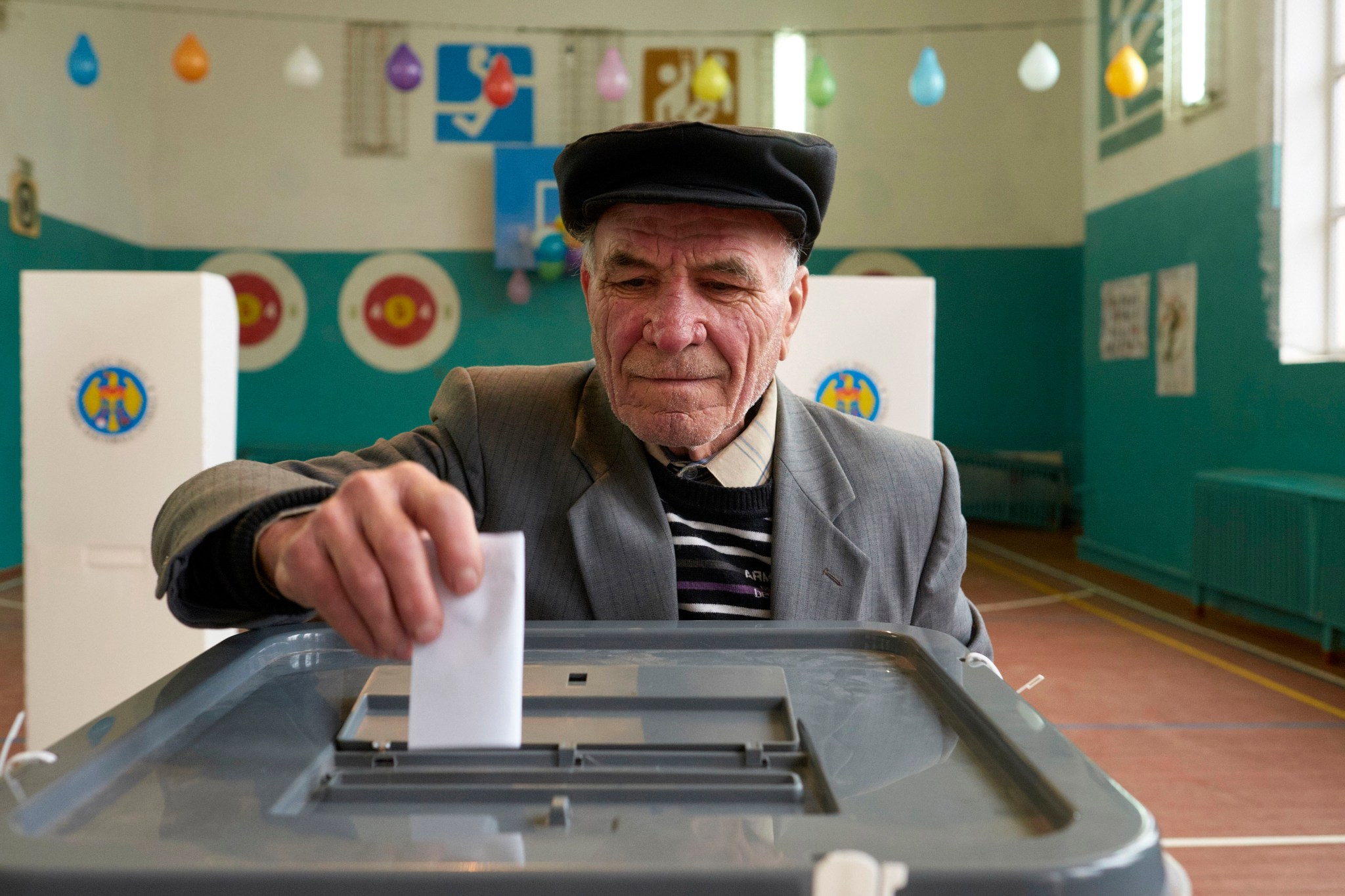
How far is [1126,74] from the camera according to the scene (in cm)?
477

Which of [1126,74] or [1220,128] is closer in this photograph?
[1126,74]

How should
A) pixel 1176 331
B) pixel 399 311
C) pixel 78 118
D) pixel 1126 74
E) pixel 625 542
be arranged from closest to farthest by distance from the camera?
pixel 625 542, pixel 1126 74, pixel 1176 331, pixel 78 118, pixel 399 311

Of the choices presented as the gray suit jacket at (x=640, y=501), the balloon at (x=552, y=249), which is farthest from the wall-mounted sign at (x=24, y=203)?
the gray suit jacket at (x=640, y=501)

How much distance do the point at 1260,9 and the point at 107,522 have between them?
209 inches

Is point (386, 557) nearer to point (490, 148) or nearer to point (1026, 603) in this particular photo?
point (1026, 603)

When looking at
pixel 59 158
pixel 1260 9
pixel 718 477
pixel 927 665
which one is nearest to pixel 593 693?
pixel 927 665

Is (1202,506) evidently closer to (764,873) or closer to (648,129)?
(648,129)

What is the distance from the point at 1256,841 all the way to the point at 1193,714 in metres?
1.15

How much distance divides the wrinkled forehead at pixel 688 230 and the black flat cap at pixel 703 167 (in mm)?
24

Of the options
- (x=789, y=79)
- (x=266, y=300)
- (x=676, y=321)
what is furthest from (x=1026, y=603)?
(x=266, y=300)

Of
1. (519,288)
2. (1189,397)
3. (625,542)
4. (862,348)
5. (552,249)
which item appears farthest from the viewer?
(519,288)

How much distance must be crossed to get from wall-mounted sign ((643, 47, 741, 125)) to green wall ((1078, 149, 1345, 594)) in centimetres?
282

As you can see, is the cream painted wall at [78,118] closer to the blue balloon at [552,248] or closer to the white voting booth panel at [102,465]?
the blue balloon at [552,248]

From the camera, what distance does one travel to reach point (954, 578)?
1514 mm
